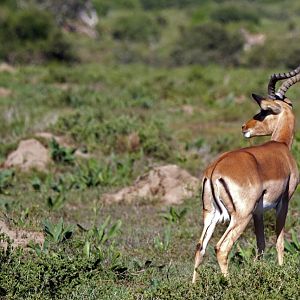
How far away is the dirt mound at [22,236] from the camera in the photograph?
7.61m

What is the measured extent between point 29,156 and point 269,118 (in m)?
6.73

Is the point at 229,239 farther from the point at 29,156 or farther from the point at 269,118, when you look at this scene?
the point at 29,156

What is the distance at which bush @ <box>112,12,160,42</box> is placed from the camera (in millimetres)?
65938

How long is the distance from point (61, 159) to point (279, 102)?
6646mm

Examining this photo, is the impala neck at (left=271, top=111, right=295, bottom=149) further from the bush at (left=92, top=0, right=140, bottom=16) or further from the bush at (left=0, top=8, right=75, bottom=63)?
the bush at (left=92, top=0, right=140, bottom=16)

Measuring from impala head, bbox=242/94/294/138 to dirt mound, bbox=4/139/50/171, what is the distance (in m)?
6.21

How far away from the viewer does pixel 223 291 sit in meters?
5.66

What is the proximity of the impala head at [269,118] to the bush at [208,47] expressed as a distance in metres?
40.1

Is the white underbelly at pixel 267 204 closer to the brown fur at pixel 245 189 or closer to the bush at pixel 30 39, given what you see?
the brown fur at pixel 245 189

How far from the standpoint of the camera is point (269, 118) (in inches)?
293

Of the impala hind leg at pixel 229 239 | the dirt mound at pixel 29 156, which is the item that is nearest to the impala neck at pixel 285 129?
the impala hind leg at pixel 229 239

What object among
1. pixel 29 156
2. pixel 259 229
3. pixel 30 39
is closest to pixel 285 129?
pixel 259 229

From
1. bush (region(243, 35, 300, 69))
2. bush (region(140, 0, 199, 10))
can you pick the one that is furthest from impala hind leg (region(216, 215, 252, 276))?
bush (region(140, 0, 199, 10))

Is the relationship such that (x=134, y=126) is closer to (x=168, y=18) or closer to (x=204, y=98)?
(x=204, y=98)
